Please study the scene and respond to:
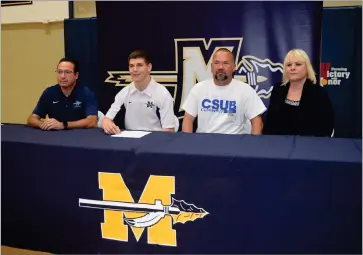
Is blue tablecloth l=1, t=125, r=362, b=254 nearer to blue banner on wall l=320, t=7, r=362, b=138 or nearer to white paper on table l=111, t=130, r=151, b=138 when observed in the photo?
white paper on table l=111, t=130, r=151, b=138

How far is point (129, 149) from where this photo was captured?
1537mm

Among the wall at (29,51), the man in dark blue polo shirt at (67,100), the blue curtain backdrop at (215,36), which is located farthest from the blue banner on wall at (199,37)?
the man in dark blue polo shirt at (67,100)

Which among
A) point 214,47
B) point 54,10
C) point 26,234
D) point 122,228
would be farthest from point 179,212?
point 54,10

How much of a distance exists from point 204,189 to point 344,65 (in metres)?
2.01

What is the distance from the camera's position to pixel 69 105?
239 cm

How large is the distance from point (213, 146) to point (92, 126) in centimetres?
95

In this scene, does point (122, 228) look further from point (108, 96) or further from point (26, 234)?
point (108, 96)

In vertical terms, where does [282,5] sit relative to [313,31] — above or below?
above

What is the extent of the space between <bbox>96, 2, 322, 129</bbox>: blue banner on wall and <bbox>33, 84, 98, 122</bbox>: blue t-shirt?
1.03 m

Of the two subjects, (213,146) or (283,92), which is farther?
(283,92)

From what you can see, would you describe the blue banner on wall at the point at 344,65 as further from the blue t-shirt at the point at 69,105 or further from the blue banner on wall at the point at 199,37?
the blue t-shirt at the point at 69,105

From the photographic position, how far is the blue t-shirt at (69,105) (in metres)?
2.39

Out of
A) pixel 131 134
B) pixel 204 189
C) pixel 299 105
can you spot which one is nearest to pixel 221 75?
pixel 299 105

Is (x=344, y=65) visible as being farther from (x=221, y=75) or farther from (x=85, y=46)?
(x=85, y=46)
